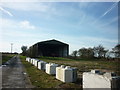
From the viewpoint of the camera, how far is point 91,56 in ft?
166

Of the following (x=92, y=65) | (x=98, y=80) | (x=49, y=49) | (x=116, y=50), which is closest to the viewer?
(x=98, y=80)

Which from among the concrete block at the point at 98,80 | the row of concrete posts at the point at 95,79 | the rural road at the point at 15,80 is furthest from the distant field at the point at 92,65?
the concrete block at the point at 98,80

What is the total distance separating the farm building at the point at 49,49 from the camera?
1997 inches

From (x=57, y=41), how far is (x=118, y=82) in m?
50.2

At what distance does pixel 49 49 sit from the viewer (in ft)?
215

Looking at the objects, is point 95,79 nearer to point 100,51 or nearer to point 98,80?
point 98,80

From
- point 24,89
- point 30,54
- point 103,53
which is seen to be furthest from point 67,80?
point 103,53

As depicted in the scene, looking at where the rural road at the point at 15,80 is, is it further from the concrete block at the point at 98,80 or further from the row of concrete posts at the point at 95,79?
the concrete block at the point at 98,80

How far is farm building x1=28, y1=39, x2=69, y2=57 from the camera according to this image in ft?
166

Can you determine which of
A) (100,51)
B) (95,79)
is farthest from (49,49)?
(95,79)

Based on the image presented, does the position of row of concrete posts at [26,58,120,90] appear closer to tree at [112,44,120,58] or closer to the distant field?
the distant field

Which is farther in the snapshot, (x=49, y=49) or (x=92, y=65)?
(x=49, y=49)

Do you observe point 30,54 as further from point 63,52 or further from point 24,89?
point 24,89

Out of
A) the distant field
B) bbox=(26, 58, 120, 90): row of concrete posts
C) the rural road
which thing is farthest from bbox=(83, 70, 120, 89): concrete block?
the distant field
